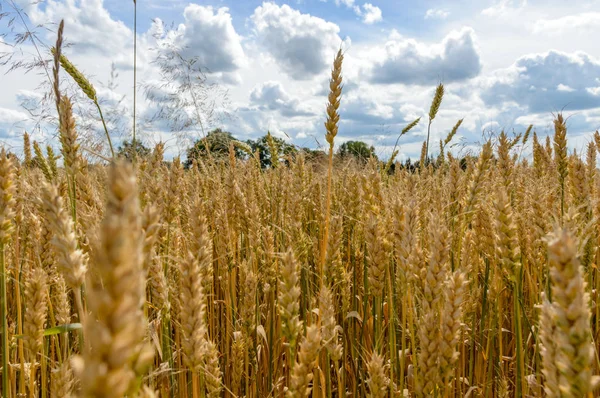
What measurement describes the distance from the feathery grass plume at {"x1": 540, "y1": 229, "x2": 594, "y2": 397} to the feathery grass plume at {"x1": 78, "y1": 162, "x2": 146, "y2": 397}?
24.8 inches

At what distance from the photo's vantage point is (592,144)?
3230mm

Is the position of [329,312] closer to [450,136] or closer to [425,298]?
[425,298]

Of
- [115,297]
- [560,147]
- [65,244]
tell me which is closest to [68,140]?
[65,244]

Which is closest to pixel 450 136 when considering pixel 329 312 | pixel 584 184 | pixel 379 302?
pixel 584 184

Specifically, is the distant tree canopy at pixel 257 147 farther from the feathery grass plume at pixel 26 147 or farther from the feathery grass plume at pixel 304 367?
the feathery grass plume at pixel 304 367

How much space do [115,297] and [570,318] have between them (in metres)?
0.69

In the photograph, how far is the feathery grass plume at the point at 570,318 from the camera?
0.68 m

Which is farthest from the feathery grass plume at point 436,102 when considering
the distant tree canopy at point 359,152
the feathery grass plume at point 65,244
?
the feathery grass plume at point 65,244

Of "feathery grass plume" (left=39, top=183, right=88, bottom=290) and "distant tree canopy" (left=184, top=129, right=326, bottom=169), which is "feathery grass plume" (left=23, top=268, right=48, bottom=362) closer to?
"feathery grass plume" (left=39, top=183, right=88, bottom=290)

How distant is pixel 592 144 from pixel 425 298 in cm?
273

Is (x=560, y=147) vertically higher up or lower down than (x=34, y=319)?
higher up

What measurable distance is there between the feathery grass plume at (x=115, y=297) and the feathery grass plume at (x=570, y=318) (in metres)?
0.63

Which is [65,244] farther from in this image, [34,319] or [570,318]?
[570,318]

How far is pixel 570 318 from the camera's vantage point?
71 centimetres
